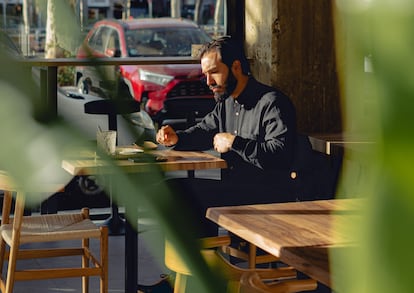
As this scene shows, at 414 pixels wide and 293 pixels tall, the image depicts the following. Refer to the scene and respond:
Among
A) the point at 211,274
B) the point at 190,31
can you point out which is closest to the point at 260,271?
the point at 211,274

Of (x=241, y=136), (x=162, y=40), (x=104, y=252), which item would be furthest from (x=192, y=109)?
(x=162, y=40)

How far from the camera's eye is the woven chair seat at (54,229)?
373cm

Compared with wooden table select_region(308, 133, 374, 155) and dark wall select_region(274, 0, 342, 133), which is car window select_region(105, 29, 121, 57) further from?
dark wall select_region(274, 0, 342, 133)

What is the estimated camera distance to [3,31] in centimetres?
25

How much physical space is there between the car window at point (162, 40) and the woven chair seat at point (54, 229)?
6148mm

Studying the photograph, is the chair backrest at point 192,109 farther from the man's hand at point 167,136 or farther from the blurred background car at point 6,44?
the blurred background car at point 6,44

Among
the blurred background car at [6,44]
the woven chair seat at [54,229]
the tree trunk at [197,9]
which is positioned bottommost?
the woven chair seat at [54,229]

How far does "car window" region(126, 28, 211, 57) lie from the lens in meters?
10.1

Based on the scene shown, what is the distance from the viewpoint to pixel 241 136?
4219 mm

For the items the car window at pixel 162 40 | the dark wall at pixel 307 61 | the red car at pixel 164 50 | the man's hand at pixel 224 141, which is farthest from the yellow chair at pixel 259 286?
the car window at pixel 162 40

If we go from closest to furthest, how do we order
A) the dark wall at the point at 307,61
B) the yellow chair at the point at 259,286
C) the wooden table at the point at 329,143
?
the yellow chair at the point at 259,286 < the wooden table at the point at 329,143 < the dark wall at the point at 307,61

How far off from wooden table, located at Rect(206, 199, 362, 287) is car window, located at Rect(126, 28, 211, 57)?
7.46m

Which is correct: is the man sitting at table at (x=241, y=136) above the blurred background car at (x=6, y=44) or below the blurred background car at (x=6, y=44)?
below

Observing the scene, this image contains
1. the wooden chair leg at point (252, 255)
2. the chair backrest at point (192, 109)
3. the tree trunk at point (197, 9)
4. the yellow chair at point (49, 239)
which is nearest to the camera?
the yellow chair at point (49, 239)
